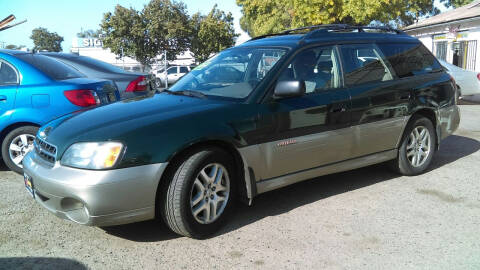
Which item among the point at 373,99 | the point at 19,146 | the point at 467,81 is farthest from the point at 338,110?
the point at 467,81

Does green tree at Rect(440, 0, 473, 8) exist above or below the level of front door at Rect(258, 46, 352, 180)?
above

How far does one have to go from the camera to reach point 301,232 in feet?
11.9

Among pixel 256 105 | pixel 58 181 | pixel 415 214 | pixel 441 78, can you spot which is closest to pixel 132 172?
pixel 58 181

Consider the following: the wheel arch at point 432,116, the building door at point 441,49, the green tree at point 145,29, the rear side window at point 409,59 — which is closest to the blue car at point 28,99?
the rear side window at point 409,59

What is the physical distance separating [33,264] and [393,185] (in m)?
3.75

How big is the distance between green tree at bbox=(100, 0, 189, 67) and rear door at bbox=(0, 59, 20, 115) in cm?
3510

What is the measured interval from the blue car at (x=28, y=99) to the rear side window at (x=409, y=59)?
359cm

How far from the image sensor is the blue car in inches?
199

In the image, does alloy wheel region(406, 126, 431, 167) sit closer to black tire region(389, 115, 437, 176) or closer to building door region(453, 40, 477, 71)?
black tire region(389, 115, 437, 176)

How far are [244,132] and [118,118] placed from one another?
40.9 inches

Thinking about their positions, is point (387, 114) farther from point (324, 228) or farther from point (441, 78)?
point (324, 228)

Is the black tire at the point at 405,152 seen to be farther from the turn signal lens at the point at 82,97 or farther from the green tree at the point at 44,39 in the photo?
the green tree at the point at 44,39

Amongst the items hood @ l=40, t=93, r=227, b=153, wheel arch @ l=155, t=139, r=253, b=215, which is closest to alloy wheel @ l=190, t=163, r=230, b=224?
wheel arch @ l=155, t=139, r=253, b=215

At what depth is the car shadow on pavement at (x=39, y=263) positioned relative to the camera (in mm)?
3029
